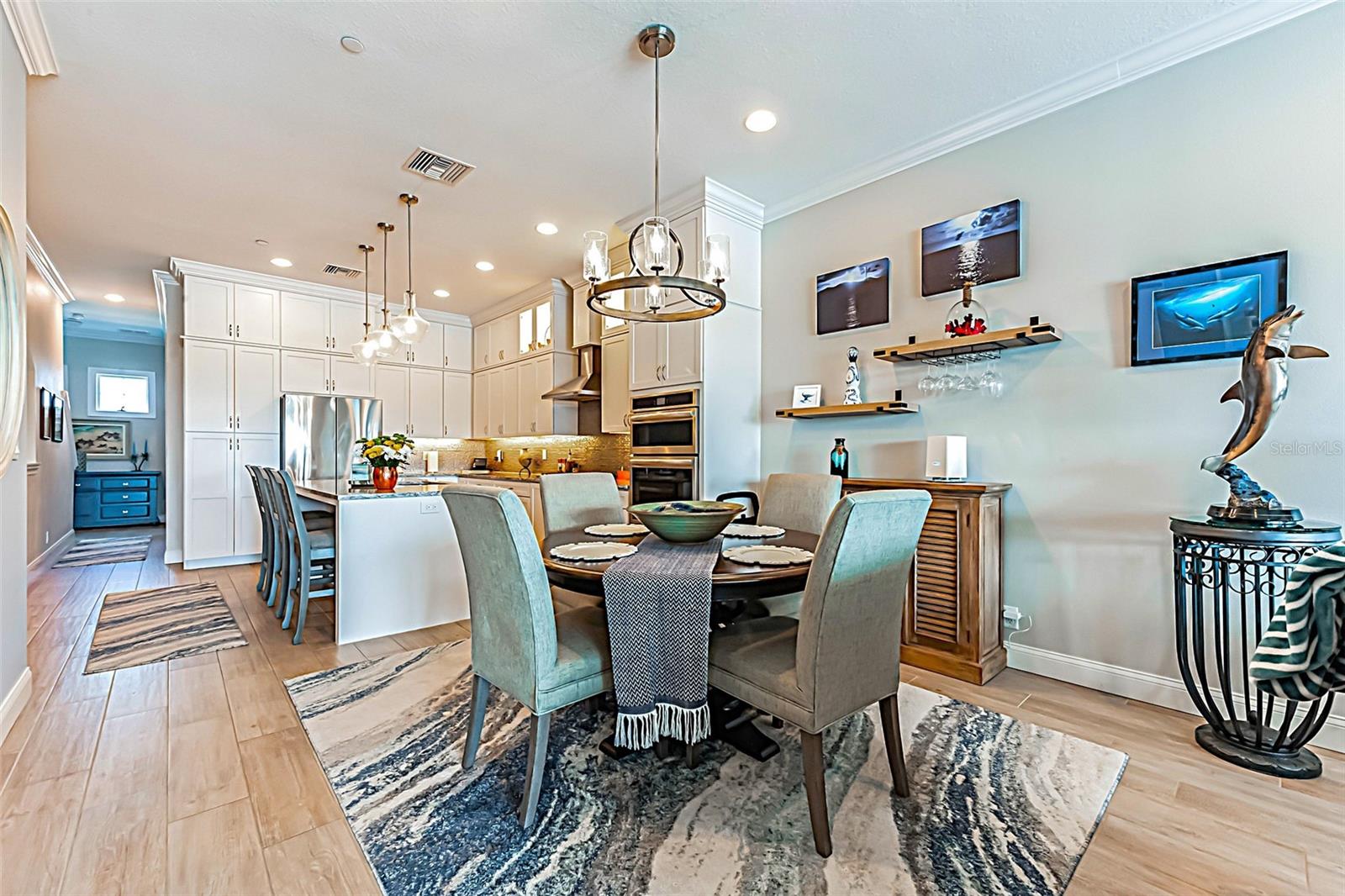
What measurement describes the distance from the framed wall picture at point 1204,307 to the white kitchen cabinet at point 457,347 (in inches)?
251

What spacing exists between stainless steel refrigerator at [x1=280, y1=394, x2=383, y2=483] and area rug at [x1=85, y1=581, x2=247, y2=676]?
5.16 feet

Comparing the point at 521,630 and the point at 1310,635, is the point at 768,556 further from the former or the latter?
the point at 1310,635

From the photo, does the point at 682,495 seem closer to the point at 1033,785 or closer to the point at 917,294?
the point at 917,294

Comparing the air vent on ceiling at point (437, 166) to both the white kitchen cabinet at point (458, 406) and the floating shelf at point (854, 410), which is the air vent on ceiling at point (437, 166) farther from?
the white kitchen cabinet at point (458, 406)

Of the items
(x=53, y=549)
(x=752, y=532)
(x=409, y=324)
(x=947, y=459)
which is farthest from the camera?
(x=53, y=549)

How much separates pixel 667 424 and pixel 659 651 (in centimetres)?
243

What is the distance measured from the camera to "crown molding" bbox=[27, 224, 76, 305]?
4.58 meters

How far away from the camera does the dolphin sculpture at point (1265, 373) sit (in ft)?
6.48

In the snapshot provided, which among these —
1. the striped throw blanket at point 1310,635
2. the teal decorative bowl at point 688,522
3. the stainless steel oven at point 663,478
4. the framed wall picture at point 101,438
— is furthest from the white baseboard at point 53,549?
the striped throw blanket at point 1310,635

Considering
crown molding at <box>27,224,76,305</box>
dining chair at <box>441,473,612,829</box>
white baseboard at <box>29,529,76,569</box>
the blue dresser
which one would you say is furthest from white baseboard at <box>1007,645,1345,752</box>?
the blue dresser

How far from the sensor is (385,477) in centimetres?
380

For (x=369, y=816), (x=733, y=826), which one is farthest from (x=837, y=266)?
(x=369, y=816)

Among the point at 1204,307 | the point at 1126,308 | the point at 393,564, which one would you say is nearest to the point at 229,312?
the point at 393,564

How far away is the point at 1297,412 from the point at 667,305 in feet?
9.70
